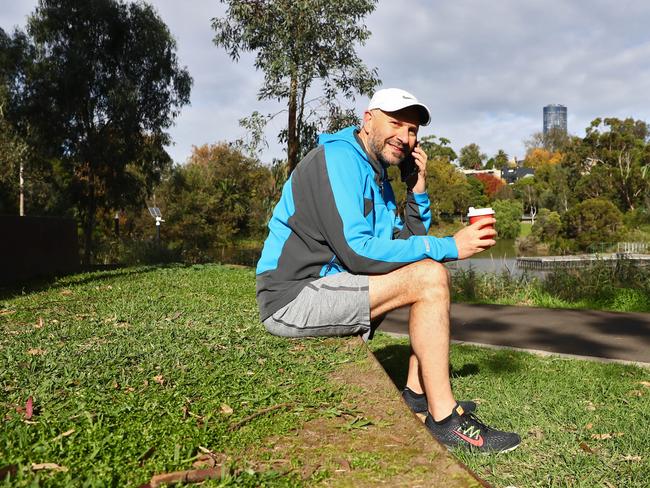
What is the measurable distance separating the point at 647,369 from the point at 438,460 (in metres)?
3.28

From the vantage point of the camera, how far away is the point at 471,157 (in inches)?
4518

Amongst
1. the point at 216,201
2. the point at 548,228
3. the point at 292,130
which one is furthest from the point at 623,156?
the point at 292,130

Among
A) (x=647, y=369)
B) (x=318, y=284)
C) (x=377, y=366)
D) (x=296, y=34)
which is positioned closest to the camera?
(x=377, y=366)

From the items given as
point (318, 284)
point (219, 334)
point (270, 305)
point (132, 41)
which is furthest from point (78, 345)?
point (132, 41)

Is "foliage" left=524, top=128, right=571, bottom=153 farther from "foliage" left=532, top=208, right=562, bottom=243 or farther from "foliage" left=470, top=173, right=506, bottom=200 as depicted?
"foliage" left=532, top=208, right=562, bottom=243

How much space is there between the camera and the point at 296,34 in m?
14.2

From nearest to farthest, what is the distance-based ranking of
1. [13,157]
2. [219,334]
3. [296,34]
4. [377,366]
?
[377,366], [219,334], [296,34], [13,157]

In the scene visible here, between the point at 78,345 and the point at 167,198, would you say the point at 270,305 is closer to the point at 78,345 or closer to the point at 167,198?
the point at 78,345

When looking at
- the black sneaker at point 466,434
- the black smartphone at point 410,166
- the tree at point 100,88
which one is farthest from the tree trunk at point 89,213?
the black sneaker at point 466,434

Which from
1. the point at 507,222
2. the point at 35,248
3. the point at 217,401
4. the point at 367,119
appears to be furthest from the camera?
the point at 507,222

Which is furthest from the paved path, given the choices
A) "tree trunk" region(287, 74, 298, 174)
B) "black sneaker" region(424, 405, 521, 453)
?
"tree trunk" region(287, 74, 298, 174)

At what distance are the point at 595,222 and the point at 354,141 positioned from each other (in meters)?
36.5

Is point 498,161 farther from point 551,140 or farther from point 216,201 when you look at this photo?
point 216,201

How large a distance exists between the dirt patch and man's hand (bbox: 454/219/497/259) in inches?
29.5
